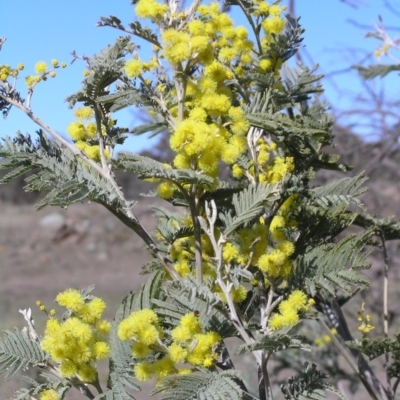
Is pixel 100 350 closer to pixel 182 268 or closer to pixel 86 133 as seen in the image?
pixel 182 268

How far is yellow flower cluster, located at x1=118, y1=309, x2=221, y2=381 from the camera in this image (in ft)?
2.71

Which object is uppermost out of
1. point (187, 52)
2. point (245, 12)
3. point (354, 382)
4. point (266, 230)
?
point (245, 12)

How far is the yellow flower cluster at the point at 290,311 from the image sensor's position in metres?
0.88

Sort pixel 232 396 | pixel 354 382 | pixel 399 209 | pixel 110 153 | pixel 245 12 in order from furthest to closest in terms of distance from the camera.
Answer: pixel 399 209
pixel 354 382
pixel 245 12
pixel 110 153
pixel 232 396

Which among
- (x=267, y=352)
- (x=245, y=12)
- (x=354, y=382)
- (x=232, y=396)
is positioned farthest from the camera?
(x=354, y=382)

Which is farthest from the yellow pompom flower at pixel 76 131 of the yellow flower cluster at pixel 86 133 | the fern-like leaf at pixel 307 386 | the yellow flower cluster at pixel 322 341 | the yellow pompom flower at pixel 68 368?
the yellow flower cluster at pixel 322 341

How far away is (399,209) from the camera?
3.89m

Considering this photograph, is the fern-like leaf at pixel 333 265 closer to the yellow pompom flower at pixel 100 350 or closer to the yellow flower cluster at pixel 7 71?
the yellow pompom flower at pixel 100 350

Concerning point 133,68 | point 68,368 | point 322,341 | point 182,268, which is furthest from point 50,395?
point 322,341

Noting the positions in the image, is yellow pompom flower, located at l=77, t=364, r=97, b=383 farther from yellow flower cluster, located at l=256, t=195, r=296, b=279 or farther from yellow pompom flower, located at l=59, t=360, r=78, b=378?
yellow flower cluster, located at l=256, t=195, r=296, b=279

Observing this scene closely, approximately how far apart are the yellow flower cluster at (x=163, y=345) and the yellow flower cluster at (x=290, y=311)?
3.5 inches

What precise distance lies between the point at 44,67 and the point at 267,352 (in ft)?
1.99

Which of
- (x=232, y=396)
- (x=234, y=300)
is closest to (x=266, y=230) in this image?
(x=234, y=300)

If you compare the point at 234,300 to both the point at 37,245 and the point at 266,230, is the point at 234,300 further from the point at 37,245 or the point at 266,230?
the point at 37,245
